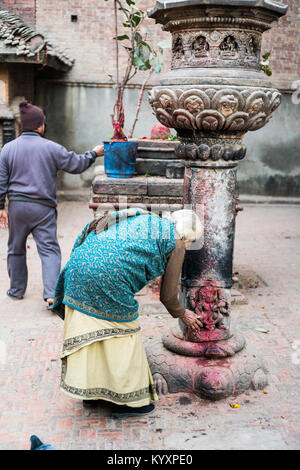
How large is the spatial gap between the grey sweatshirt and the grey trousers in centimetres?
11

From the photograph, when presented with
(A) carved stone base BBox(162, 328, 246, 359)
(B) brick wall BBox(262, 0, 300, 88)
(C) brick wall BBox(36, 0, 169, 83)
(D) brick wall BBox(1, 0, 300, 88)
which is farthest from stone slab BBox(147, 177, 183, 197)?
(B) brick wall BBox(262, 0, 300, 88)

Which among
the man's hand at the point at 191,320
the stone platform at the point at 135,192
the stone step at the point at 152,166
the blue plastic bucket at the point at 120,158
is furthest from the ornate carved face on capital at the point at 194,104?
the stone step at the point at 152,166

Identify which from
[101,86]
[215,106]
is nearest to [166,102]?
[215,106]

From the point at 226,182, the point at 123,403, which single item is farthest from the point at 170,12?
the point at 123,403

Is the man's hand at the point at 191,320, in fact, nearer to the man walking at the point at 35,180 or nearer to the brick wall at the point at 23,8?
the man walking at the point at 35,180

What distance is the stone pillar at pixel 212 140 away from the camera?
11.7 ft

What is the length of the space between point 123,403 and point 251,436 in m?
0.83

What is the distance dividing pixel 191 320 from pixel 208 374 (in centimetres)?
39

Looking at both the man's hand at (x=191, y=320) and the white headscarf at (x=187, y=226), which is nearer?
the white headscarf at (x=187, y=226)

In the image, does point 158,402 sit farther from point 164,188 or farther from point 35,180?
point 164,188

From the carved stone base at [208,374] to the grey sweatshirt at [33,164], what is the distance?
215 cm

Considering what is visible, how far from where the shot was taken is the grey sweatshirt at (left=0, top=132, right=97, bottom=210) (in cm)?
539

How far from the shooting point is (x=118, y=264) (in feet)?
11.0
